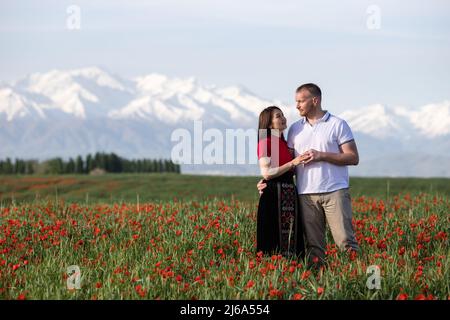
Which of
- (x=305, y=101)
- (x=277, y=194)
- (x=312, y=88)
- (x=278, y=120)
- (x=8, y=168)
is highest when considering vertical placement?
(x=312, y=88)

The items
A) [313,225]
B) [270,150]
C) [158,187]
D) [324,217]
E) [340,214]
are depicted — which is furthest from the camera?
[158,187]

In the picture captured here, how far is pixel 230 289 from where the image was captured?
23.6 ft

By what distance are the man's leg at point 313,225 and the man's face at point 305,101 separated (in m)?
1.14

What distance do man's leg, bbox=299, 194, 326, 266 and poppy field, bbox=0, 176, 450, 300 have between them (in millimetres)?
222

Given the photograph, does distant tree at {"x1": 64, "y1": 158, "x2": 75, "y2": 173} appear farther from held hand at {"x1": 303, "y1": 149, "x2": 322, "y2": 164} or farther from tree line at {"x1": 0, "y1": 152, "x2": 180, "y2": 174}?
held hand at {"x1": 303, "y1": 149, "x2": 322, "y2": 164}

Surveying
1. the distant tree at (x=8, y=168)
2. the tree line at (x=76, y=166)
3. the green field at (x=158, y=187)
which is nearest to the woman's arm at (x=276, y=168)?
the green field at (x=158, y=187)

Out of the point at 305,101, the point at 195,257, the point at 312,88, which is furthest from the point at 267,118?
the point at 195,257

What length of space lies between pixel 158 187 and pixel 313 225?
24.3 metres

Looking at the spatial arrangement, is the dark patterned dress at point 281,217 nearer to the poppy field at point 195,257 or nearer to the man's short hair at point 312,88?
the poppy field at point 195,257

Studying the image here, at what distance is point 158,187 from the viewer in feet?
106

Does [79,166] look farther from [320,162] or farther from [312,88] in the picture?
[312,88]
